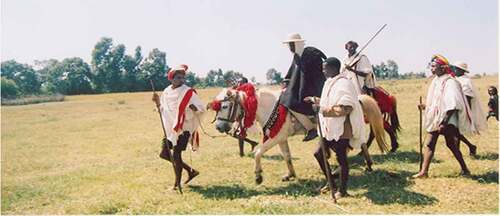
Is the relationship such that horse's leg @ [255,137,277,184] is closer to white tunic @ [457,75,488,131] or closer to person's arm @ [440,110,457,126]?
person's arm @ [440,110,457,126]

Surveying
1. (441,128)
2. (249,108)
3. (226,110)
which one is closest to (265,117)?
(249,108)

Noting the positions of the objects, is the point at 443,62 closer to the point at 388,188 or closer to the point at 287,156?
the point at 388,188

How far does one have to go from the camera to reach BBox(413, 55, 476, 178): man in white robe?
27.2 ft

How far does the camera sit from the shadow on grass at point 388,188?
749 cm

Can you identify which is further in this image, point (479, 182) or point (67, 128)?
point (67, 128)

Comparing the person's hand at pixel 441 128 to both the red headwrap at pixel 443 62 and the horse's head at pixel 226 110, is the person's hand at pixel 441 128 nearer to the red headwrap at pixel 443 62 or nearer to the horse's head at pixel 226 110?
the red headwrap at pixel 443 62

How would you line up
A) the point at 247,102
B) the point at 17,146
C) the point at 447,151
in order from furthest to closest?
the point at 17,146 → the point at 447,151 → the point at 247,102

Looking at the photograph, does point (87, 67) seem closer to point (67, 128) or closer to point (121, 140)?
point (67, 128)

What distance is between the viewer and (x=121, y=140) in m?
19.8

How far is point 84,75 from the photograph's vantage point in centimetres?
7475

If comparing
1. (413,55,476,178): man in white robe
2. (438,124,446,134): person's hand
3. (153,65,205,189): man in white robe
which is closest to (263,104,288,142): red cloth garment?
(153,65,205,189): man in white robe

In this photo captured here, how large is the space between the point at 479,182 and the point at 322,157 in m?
2.87

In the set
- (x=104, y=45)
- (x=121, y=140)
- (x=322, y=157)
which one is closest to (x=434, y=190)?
(x=322, y=157)

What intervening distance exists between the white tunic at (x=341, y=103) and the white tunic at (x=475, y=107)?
298cm
